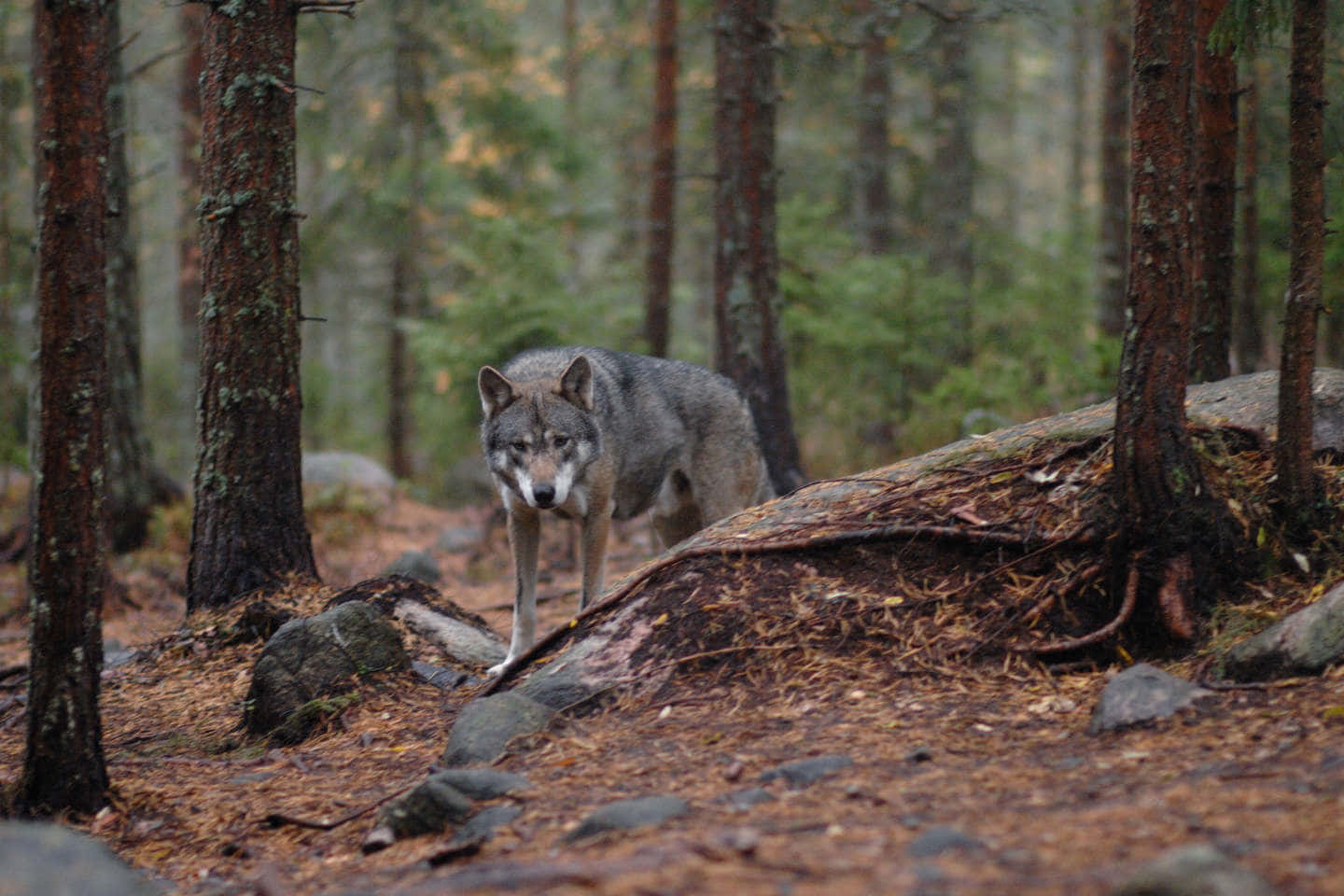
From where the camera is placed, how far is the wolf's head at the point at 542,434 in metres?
7.21

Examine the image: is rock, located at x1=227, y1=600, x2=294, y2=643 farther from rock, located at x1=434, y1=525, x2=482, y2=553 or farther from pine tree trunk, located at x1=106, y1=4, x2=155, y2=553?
rock, located at x1=434, y1=525, x2=482, y2=553

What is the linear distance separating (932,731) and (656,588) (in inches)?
77.0

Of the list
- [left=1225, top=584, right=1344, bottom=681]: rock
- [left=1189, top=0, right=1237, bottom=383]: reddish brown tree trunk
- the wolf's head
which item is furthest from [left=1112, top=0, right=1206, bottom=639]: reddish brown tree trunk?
the wolf's head

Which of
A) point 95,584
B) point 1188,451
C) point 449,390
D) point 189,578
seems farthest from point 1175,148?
point 449,390

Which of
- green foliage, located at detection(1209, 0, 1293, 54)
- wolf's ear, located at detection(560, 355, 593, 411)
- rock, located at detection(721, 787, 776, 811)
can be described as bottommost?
rock, located at detection(721, 787, 776, 811)

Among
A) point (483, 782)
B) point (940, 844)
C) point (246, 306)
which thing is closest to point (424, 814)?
point (483, 782)

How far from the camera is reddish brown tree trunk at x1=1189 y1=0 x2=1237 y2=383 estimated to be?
757 cm

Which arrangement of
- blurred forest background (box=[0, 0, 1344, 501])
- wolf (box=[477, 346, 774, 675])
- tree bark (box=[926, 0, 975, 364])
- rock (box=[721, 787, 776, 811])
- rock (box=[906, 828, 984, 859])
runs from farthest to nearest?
1. tree bark (box=[926, 0, 975, 364])
2. blurred forest background (box=[0, 0, 1344, 501])
3. wolf (box=[477, 346, 774, 675])
4. rock (box=[721, 787, 776, 811])
5. rock (box=[906, 828, 984, 859])

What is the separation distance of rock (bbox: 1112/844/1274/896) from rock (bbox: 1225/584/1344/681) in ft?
6.95

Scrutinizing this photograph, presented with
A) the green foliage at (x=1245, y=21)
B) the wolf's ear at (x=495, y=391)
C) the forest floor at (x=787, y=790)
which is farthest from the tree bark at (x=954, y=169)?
the forest floor at (x=787, y=790)

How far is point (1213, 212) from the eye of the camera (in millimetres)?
7656

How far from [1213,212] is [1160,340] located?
3435 millimetres

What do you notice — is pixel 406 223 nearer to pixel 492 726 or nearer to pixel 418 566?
pixel 418 566

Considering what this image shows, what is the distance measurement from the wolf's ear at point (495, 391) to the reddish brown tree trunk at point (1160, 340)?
13.7ft
